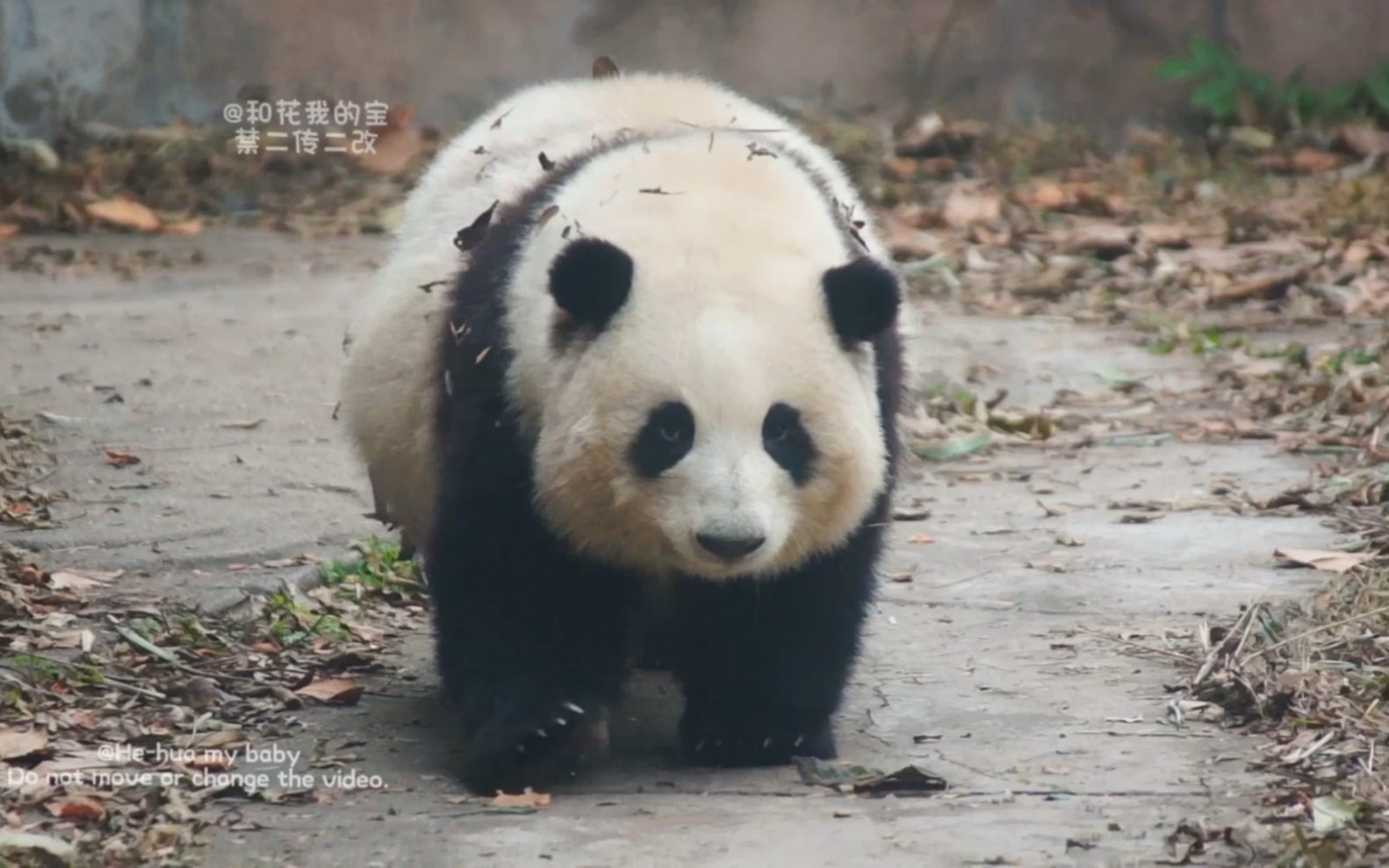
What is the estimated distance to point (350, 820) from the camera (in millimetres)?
4398

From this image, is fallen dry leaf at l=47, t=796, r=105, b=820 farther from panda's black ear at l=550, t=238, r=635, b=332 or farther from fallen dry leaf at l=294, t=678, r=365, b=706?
panda's black ear at l=550, t=238, r=635, b=332

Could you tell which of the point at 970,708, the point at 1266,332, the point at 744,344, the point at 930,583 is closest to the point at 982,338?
the point at 1266,332

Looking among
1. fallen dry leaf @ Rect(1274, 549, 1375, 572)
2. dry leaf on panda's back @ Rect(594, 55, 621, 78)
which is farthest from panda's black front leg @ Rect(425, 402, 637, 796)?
fallen dry leaf @ Rect(1274, 549, 1375, 572)

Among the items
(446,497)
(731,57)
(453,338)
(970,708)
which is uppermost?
(731,57)

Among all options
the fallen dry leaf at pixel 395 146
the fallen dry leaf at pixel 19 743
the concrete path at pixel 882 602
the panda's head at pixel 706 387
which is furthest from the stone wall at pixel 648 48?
the panda's head at pixel 706 387

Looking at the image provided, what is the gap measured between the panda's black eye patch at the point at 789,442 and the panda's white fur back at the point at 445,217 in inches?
41.3

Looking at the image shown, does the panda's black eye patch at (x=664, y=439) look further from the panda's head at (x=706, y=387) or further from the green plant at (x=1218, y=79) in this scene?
the green plant at (x=1218, y=79)

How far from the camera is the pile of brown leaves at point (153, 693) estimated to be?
14.1ft

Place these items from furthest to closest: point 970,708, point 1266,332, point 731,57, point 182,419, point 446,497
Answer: point 731,57, point 1266,332, point 182,419, point 970,708, point 446,497

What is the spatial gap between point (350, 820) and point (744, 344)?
135cm

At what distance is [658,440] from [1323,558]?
286 centimetres

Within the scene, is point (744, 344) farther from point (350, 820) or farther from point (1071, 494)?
point (1071, 494)

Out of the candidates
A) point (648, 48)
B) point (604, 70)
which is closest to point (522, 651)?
point (604, 70)

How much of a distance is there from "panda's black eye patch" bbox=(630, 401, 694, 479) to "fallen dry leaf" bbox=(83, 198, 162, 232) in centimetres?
883
